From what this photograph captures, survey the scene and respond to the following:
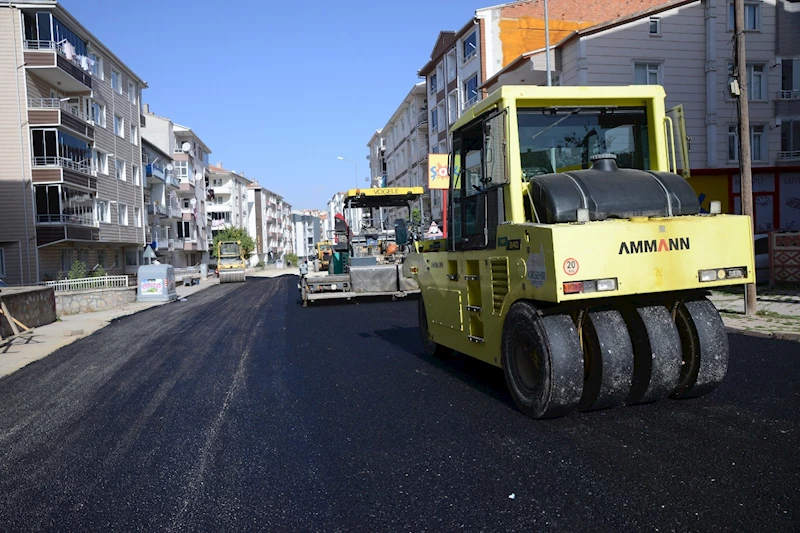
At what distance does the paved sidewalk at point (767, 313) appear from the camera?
10.1m

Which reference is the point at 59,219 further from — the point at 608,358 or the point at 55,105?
the point at 608,358

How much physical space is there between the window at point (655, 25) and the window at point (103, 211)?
3015cm

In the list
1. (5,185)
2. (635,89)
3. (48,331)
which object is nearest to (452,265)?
(635,89)

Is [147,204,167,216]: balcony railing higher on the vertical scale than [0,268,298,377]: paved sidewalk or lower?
higher

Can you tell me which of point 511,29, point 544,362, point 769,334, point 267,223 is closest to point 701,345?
point 544,362

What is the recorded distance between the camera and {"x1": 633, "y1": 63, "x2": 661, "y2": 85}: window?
27.8 meters

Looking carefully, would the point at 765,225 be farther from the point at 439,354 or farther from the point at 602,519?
the point at 602,519

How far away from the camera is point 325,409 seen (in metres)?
6.48

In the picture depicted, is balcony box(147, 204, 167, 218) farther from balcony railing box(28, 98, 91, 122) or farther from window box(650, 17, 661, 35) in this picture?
window box(650, 17, 661, 35)

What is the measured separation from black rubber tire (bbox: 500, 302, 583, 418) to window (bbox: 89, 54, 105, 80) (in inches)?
1530

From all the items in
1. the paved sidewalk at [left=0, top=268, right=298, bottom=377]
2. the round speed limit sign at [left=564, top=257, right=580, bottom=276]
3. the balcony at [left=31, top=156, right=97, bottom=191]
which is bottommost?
the paved sidewalk at [left=0, top=268, right=298, bottom=377]

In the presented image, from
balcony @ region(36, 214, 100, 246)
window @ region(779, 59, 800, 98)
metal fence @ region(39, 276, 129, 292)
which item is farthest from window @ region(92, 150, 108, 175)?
window @ region(779, 59, 800, 98)

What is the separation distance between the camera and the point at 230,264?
4541cm

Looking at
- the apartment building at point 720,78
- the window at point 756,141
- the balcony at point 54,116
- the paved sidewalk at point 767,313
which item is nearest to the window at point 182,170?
the balcony at point 54,116
